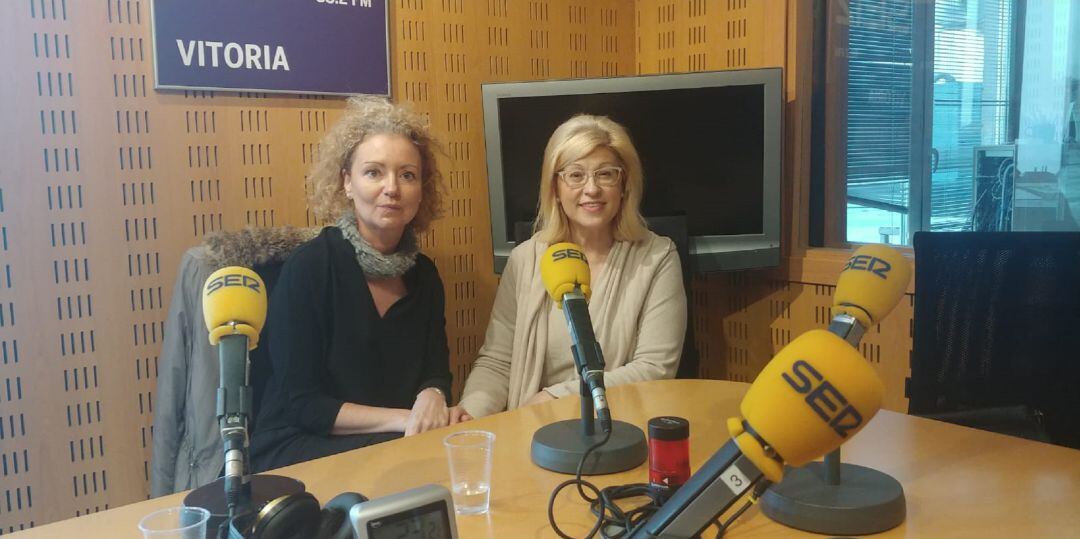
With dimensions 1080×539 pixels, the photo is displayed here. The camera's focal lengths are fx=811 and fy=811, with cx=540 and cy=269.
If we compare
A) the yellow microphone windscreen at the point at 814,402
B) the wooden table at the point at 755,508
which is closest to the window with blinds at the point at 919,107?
the wooden table at the point at 755,508

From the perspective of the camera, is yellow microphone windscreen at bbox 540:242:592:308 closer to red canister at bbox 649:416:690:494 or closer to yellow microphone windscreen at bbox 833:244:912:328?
red canister at bbox 649:416:690:494

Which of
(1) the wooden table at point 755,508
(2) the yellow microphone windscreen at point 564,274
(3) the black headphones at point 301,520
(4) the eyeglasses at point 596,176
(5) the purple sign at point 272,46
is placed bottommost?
(1) the wooden table at point 755,508

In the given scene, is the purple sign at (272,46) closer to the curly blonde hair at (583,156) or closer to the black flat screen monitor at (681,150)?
the black flat screen monitor at (681,150)

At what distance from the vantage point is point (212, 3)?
8.15ft

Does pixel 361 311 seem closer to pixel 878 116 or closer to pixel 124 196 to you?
pixel 124 196

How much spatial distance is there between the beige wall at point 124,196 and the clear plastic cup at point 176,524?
1.55m

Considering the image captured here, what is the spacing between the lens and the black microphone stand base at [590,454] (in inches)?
54.9

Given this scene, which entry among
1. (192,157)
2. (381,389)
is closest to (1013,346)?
(381,389)

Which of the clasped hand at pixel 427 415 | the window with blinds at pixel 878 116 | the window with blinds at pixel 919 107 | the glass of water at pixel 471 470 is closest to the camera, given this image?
the glass of water at pixel 471 470

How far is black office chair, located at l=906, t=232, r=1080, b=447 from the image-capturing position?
185 cm

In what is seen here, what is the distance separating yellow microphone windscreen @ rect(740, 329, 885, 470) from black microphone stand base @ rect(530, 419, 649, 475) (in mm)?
653

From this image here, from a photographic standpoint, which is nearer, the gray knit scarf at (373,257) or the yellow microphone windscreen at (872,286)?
the yellow microphone windscreen at (872,286)

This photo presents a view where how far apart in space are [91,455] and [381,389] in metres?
0.89

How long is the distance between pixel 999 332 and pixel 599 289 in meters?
1.04
